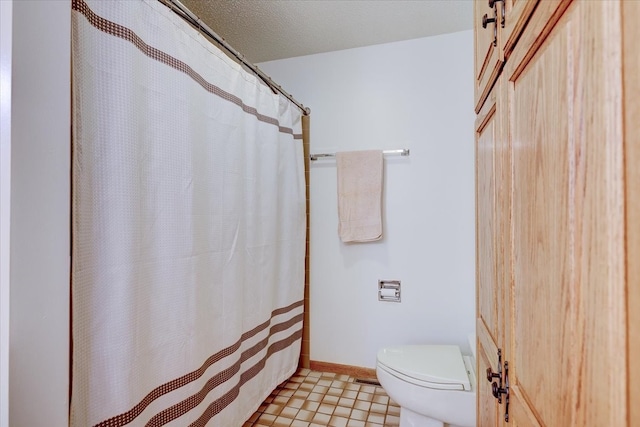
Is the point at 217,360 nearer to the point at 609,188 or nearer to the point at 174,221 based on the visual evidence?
the point at 174,221

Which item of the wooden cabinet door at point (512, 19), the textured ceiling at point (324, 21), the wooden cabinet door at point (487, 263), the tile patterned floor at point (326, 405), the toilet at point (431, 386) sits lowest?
the tile patterned floor at point (326, 405)

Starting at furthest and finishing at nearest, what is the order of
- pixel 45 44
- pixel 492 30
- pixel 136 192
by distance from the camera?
1. pixel 136 192
2. pixel 492 30
3. pixel 45 44

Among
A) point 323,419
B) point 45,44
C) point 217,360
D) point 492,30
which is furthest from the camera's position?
point 323,419

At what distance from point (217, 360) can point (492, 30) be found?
1.51 meters

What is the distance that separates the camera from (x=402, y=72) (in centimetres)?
218

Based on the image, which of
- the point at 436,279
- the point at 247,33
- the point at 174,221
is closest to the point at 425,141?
the point at 436,279

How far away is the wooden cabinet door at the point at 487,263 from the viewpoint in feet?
2.61

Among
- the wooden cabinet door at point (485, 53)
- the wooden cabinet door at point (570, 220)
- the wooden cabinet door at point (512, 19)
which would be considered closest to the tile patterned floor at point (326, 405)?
the wooden cabinet door at point (570, 220)

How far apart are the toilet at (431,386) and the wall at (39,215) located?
1314 mm

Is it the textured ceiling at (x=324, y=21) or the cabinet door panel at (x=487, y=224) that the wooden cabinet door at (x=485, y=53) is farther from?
the textured ceiling at (x=324, y=21)

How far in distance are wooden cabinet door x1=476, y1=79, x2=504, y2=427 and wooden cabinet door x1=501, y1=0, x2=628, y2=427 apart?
19 centimetres

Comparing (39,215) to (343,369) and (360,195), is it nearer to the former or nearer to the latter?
(360,195)

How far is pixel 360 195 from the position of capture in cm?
218

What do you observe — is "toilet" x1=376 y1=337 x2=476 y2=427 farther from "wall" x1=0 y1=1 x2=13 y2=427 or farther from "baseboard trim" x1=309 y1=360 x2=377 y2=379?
Answer: "wall" x1=0 y1=1 x2=13 y2=427
